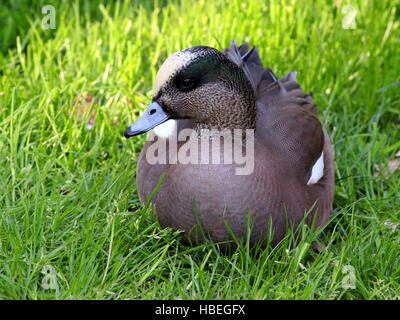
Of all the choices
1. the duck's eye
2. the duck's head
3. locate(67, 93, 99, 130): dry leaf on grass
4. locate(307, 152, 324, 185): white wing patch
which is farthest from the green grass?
the duck's eye

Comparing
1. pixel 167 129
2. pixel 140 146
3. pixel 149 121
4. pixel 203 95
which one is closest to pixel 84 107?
pixel 140 146

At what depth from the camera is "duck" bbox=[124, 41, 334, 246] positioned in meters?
2.63

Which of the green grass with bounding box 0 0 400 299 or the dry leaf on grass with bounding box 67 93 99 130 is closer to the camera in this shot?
the green grass with bounding box 0 0 400 299

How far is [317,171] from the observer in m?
3.02

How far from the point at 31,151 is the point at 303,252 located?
131 cm

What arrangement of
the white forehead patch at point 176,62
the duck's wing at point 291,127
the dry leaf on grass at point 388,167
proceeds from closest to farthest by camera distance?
the white forehead patch at point 176,62 → the duck's wing at point 291,127 → the dry leaf on grass at point 388,167

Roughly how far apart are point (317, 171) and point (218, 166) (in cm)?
58

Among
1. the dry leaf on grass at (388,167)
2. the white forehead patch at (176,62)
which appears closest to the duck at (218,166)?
the white forehead patch at (176,62)

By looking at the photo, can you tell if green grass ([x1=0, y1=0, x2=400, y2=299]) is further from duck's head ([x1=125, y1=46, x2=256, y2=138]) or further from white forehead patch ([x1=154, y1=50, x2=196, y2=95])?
white forehead patch ([x1=154, y1=50, x2=196, y2=95])

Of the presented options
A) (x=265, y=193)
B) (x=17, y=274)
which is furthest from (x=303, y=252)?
(x=17, y=274)

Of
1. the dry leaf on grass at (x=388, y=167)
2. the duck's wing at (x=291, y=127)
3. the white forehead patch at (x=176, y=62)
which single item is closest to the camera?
the white forehead patch at (x=176, y=62)

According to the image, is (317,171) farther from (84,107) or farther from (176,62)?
(84,107)

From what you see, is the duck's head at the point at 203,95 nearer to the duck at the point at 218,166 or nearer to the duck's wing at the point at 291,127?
the duck at the point at 218,166

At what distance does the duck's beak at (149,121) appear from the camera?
8.81 feet
